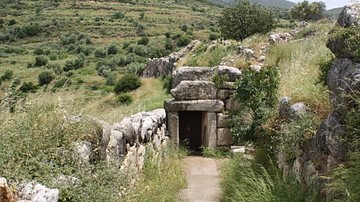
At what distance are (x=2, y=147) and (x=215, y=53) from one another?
1369 centimetres

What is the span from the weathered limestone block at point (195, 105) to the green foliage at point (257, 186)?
440 cm

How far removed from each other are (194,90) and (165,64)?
11.1m

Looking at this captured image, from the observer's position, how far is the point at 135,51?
4703 centimetres

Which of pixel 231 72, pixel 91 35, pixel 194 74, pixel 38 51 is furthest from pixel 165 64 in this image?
pixel 91 35

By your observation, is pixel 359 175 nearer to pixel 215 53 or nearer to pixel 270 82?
pixel 270 82

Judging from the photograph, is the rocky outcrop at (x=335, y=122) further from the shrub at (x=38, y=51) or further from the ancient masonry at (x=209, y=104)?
the shrub at (x=38, y=51)

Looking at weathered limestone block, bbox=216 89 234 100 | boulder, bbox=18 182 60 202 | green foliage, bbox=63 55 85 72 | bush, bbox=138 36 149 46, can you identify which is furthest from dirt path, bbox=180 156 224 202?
bush, bbox=138 36 149 46

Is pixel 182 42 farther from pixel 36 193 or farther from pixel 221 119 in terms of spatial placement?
pixel 36 193

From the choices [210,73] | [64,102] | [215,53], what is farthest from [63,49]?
[64,102]

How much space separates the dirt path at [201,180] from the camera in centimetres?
805

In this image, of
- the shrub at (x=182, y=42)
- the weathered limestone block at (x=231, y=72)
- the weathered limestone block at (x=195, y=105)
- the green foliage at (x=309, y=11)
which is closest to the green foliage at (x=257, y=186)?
the weathered limestone block at (x=195, y=105)

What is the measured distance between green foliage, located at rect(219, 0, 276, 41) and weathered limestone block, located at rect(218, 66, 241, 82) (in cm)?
1087

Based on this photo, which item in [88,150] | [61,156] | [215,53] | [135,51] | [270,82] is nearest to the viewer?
[61,156]

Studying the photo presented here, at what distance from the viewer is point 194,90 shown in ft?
40.2
